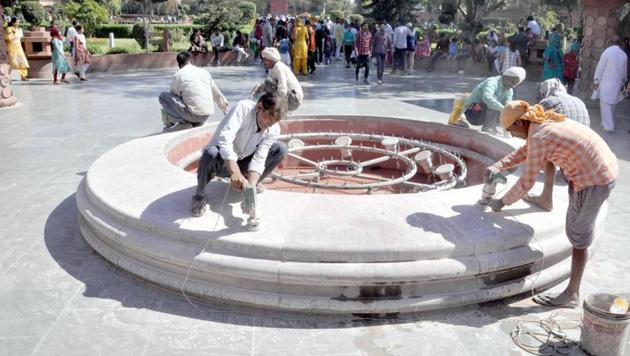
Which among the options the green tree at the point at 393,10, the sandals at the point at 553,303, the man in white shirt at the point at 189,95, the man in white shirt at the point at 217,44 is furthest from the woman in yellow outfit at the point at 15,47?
the green tree at the point at 393,10

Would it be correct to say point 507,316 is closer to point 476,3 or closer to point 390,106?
point 390,106

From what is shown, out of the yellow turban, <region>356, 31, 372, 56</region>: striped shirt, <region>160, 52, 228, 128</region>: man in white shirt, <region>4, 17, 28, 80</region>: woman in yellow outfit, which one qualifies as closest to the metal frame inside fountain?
<region>160, 52, 228, 128</region>: man in white shirt

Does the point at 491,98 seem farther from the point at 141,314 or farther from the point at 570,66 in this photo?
the point at 570,66

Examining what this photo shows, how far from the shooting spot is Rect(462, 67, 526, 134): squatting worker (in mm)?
6531

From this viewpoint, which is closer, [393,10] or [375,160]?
[375,160]

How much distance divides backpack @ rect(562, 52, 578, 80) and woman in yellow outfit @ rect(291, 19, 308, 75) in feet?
A: 22.7

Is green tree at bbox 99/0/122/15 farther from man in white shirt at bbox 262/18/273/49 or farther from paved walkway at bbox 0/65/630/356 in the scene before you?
paved walkway at bbox 0/65/630/356

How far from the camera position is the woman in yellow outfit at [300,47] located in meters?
16.1

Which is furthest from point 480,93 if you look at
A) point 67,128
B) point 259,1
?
point 259,1

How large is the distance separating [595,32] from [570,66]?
4.94 ft

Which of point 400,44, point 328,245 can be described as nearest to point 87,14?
point 400,44

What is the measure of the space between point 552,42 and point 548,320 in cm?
1127

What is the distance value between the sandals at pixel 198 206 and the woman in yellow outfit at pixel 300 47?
12.5 m

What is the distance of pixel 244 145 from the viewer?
4.32m
